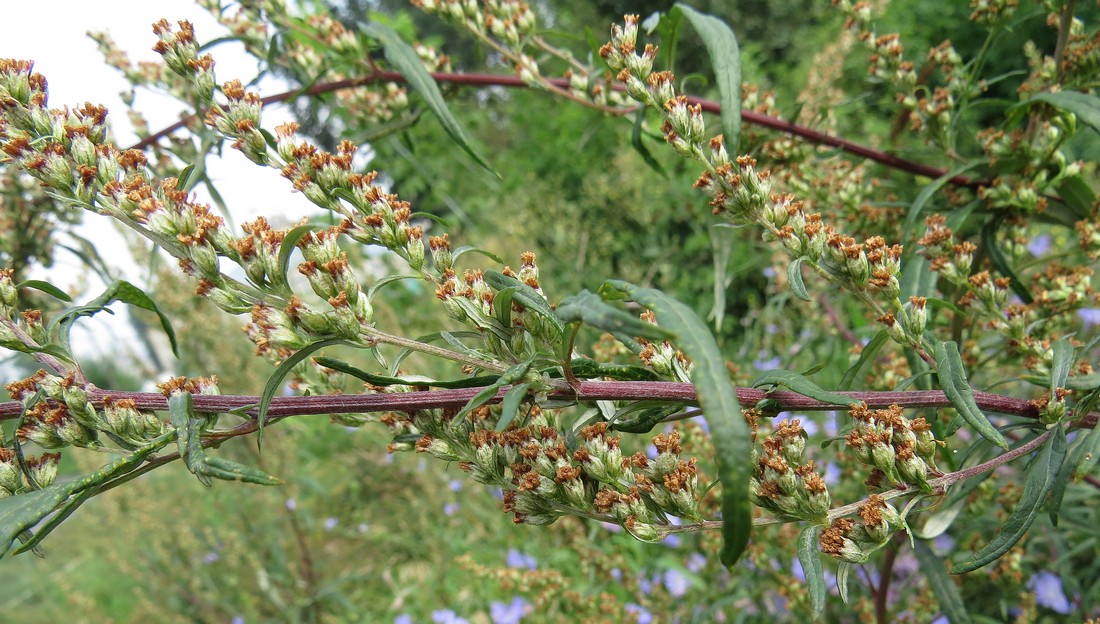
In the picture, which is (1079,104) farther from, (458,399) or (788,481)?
(458,399)

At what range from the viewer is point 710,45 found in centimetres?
105

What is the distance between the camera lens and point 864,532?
2.36 feet

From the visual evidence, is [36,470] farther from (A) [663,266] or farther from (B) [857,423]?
(A) [663,266]

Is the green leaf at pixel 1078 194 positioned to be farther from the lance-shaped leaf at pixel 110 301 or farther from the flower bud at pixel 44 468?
the flower bud at pixel 44 468

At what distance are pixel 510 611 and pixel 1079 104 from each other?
2.06 meters

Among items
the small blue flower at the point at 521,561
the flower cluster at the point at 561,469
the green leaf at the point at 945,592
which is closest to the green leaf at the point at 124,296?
the flower cluster at the point at 561,469

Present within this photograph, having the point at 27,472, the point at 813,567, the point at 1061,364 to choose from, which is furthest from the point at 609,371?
the point at 27,472

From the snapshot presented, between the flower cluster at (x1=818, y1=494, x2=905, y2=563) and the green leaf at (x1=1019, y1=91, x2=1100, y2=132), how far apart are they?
A: 58 centimetres

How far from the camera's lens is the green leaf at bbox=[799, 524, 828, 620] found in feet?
2.21

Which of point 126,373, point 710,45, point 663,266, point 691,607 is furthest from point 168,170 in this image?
point 126,373

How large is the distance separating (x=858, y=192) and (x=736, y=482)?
920 millimetres

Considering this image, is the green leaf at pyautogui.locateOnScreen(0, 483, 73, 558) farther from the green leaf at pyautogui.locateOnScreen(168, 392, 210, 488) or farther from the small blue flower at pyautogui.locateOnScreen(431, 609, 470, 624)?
the small blue flower at pyautogui.locateOnScreen(431, 609, 470, 624)

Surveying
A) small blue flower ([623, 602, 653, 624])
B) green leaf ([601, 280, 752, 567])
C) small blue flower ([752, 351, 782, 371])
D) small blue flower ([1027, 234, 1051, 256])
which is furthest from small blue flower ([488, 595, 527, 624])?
small blue flower ([1027, 234, 1051, 256])

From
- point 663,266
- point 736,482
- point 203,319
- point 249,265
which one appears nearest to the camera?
point 736,482
